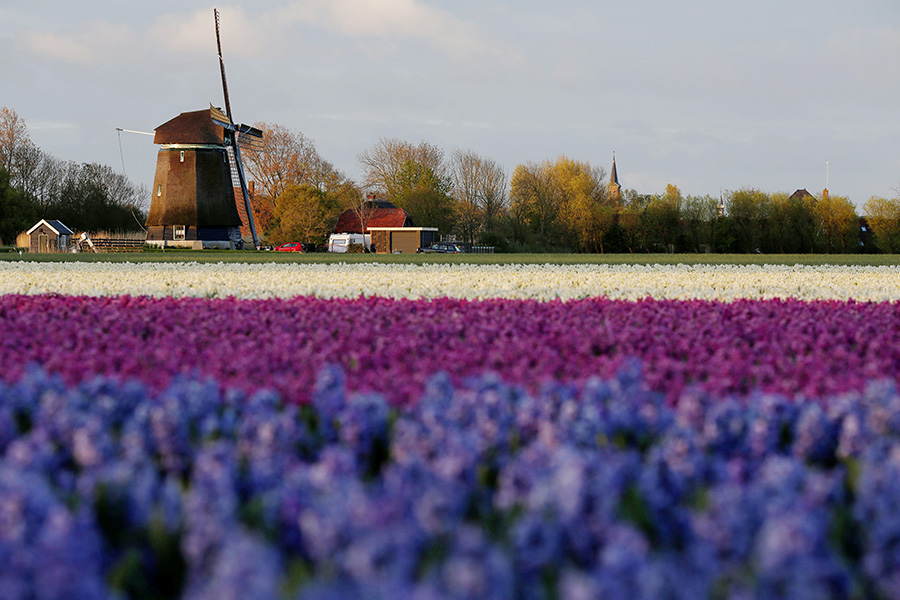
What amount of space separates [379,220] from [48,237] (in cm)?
2596

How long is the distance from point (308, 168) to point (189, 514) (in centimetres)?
7300

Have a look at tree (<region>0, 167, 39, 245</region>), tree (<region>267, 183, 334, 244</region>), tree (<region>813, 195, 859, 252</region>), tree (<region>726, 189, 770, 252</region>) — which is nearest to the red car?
tree (<region>267, 183, 334, 244</region>)

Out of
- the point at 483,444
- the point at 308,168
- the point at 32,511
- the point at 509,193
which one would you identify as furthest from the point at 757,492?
the point at 308,168

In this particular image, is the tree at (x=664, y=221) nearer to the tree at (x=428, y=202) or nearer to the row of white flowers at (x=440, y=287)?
the tree at (x=428, y=202)

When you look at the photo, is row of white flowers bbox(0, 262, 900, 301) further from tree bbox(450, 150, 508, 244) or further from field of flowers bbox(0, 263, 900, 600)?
tree bbox(450, 150, 508, 244)

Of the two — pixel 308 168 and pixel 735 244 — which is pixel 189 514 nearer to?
pixel 735 244

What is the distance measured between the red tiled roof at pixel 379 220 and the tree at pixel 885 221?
3503cm

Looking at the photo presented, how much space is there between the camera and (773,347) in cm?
689

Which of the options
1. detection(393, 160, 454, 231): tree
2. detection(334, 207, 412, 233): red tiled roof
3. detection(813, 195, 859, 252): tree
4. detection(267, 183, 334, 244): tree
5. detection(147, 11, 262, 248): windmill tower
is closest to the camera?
detection(147, 11, 262, 248): windmill tower

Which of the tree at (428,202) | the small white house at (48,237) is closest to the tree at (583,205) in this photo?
the tree at (428,202)

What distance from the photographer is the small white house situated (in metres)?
55.7

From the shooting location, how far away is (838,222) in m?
53.9

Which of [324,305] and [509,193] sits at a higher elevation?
[509,193]

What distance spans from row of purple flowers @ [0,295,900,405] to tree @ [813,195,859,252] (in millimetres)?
47907
